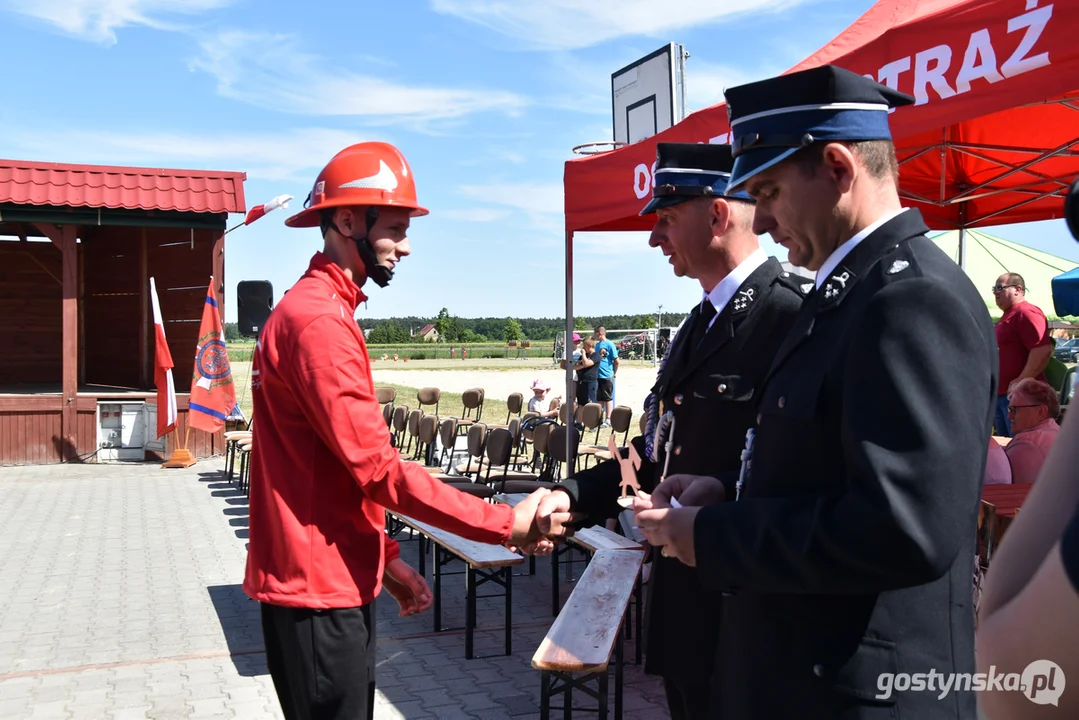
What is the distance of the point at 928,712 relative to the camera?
148 centimetres

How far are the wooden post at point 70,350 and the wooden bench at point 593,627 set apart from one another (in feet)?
37.0

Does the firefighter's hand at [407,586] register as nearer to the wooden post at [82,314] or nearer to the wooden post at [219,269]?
the wooden post at [219,269]

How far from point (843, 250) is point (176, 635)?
5.57m

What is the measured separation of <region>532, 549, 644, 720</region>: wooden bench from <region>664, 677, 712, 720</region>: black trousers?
0.50 m

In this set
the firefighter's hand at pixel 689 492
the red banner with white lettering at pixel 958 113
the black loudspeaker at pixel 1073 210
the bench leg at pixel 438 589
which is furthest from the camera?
the bench leg at pixel 438 589

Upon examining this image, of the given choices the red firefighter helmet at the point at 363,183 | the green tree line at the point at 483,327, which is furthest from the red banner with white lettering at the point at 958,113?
the green tree line at the point at 483,327

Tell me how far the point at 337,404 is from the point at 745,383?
3.63 ft

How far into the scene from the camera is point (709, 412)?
254 centimetres

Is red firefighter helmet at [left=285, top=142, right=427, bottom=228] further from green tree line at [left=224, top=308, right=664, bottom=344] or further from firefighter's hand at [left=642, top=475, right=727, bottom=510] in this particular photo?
green tree line at [left=224, top=308, right=664, bottom=344]

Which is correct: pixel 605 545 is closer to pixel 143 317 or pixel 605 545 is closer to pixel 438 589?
pixel 438 589

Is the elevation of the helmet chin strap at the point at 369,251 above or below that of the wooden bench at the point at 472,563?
→ above

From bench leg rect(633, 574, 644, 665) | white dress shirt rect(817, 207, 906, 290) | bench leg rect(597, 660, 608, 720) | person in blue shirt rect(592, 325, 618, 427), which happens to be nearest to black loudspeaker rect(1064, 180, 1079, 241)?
white dress shirt rect(817, 207, 906, 290)

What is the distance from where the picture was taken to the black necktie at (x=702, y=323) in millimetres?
2736

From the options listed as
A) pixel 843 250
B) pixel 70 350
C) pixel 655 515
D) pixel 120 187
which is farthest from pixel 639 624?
pixel 120 187
